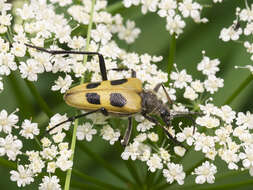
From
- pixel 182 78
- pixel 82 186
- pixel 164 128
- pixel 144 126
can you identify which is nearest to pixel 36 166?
pixel 82 186

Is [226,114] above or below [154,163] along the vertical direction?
above

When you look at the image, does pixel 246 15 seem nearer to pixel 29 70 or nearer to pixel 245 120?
pixel 245 120

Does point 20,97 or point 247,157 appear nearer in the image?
point 247,157

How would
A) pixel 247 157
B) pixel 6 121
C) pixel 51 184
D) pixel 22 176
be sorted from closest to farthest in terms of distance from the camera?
pixel 51 184 < pixel 22 176 < pixel 6 121 < pixel 247 157

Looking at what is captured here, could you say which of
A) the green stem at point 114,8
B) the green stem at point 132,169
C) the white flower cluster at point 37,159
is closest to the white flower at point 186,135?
the green stem at point 132,169

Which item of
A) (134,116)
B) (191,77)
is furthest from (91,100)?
(191,77)

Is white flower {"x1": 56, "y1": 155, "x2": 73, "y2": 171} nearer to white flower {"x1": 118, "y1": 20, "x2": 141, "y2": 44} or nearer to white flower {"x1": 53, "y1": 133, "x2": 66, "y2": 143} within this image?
white flower {"x1": 53, "y1": 133, "x2": 66, "y2": 143}

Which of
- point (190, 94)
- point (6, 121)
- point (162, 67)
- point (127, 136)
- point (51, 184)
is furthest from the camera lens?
point (162, 67)

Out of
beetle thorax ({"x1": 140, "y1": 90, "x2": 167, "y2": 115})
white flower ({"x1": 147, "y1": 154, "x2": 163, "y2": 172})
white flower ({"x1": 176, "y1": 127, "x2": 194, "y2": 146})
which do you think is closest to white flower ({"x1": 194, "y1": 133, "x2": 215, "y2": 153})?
white flower ({"x1": 176, "y1": 127, "x2": 194, "y2": 146})
